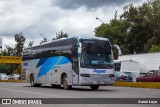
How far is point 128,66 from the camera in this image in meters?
50.0

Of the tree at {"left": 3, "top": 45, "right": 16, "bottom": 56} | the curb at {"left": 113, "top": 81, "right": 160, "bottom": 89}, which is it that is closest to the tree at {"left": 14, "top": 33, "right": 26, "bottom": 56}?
the tree at {"left": 3, "top": 45, "right": 16, "bottom": 56}

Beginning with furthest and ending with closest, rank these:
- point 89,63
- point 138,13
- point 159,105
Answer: point 138,13, point 89,63, point 159,105

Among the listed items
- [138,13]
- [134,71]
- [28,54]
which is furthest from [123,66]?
[138,13]

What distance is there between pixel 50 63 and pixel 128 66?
21.5m

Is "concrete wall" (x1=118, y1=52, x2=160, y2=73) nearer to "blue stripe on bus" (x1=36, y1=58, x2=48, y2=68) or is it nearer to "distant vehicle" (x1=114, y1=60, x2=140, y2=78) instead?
"distant vehicle" (x1=114, y1=60, x2=140, y2=78)

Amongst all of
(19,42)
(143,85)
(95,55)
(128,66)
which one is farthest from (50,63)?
(19,42)

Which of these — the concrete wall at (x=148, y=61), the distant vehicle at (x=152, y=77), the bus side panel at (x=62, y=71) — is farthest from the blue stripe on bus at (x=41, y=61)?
the concrete wall at (x=148, y=61)

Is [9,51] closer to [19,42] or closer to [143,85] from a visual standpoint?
[19,42]

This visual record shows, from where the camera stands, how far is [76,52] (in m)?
26.0

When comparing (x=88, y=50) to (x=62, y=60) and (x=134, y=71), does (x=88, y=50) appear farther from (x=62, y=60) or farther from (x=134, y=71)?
(x=134, y=71)

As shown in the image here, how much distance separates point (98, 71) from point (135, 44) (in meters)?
56.8

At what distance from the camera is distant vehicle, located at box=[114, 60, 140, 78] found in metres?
49.7

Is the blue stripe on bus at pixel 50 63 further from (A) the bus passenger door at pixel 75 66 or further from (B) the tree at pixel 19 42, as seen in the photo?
(B) the tree at pixel 19 42

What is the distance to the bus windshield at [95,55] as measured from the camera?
25.8 meters
